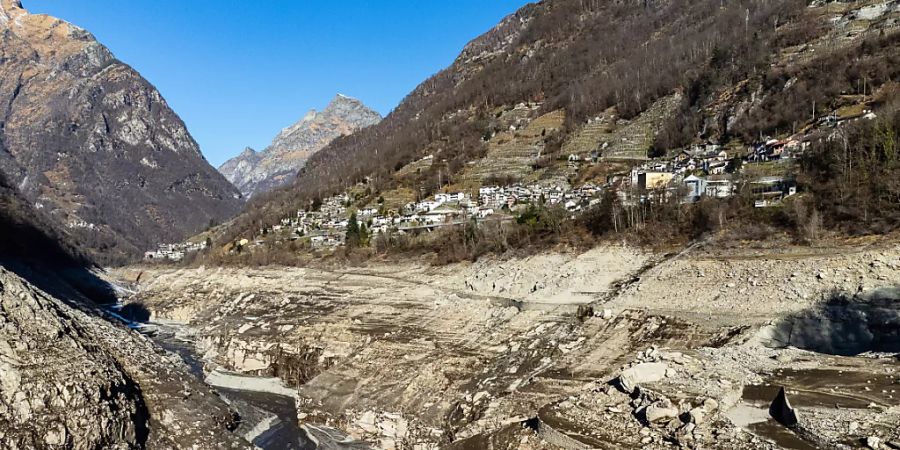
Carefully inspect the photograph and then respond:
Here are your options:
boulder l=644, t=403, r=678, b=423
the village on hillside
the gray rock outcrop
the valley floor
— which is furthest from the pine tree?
boulder l=644, t=403, r=678, b=423

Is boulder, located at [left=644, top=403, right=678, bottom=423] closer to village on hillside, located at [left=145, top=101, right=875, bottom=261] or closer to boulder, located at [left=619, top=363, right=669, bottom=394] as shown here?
boulder, located at [left=619, top=363, right=669, bottom=394]

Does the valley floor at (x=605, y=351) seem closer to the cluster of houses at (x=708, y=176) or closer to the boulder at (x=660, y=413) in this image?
the boulder at (x=660, y=413)

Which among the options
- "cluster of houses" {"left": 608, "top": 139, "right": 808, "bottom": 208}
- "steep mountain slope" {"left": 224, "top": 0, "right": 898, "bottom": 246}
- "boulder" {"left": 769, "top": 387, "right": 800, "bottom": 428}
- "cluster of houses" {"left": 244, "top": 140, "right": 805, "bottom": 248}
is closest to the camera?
"boulder" {"left": 769, "top": 387, "right": 800, "bottom": 428}

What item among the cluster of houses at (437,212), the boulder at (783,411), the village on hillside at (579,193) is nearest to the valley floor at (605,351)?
the boulder at (783,411)

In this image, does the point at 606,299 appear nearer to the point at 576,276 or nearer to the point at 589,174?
the point at 576,276

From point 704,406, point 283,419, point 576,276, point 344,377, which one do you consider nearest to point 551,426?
point 704,406

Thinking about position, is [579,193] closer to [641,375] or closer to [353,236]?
[353,236]
